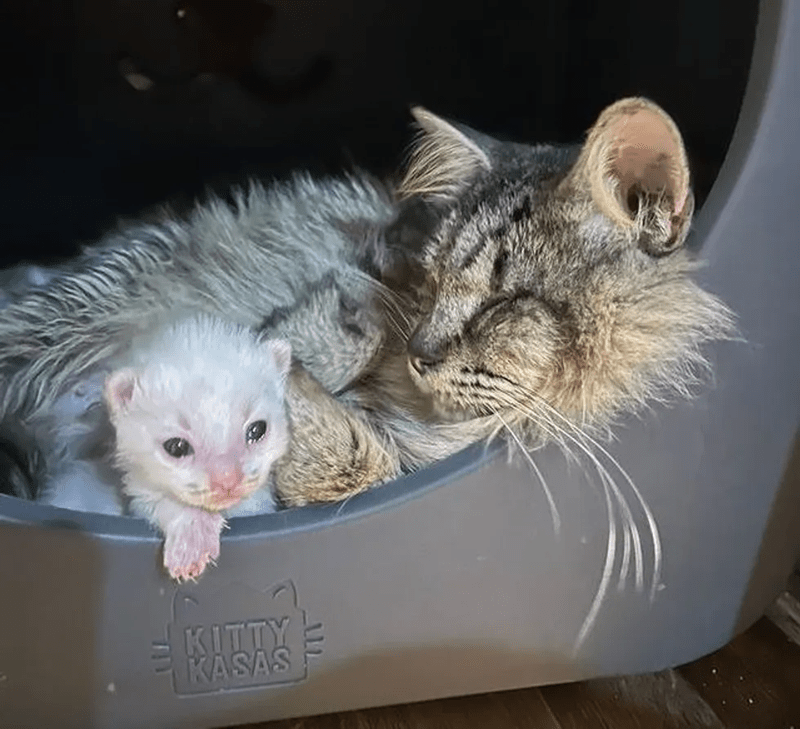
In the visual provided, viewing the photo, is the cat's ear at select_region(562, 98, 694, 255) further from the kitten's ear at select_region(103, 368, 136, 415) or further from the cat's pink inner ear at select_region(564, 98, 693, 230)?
the kitten's ear at select_region(103, 368, 136, 415)

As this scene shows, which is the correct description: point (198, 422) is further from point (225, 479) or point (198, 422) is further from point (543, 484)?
point (543, 484)

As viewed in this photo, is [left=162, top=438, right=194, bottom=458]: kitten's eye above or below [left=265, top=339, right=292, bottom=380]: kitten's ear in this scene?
below

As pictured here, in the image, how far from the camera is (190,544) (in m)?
0.97

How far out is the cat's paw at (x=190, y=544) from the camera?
3.18 feet

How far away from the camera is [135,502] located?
1.04 m

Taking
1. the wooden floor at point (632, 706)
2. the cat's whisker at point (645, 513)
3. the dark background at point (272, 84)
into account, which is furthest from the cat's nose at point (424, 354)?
the dark background at point (272, 84)

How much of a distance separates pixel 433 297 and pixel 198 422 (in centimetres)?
27

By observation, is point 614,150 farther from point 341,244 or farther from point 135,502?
point 135,502

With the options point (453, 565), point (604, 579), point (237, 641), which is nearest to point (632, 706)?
point (604, 579)

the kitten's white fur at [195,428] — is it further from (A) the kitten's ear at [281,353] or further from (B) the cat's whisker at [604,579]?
(B) the cat's whisker at [604,579]

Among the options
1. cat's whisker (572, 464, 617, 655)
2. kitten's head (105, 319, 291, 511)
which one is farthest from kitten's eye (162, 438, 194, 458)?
cat's whisker (572, 464, 617, 655)

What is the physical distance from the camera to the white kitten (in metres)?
0.96

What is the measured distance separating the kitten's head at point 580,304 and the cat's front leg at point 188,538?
0.79 feet

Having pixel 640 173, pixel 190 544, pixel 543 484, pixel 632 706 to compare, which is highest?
pixel 640 173
